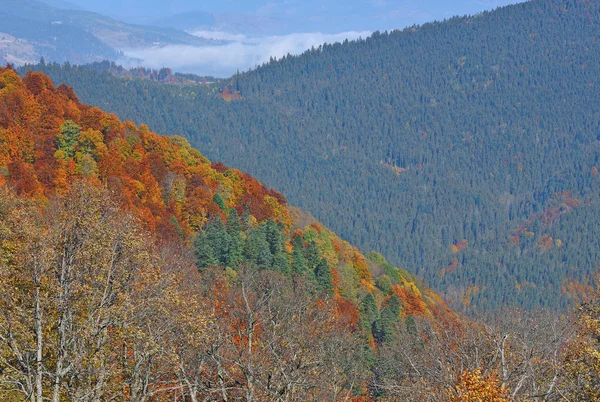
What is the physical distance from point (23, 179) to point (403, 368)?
35185 mm

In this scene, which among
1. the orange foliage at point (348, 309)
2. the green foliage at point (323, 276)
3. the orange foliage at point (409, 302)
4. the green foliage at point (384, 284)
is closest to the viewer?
the orange foliage at point (348, 309)

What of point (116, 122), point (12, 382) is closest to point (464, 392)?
point (12, 382)

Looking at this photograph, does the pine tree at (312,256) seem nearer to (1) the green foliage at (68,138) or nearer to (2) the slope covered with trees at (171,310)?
(2) the slope covered with trees at (171,310)

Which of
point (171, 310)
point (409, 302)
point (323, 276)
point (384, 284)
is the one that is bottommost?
point (409, 302)

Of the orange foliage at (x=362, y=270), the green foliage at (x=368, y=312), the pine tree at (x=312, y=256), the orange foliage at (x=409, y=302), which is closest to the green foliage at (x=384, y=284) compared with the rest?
the orange foliage at (x=409, y=302)

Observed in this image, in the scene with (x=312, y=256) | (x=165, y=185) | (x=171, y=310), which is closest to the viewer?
(x=171, y=310)

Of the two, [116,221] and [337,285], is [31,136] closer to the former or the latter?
[337,285]

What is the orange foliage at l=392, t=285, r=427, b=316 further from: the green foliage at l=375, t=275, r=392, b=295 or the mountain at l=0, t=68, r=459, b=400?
the green foliage at l=375, t=275, r=392, b=295

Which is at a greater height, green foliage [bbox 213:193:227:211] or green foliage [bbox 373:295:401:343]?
green foliage [bbox 213:193:227:211]

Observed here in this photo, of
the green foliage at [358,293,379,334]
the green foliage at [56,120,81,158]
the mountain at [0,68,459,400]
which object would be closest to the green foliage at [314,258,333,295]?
the mountain at [0,68,459,400]

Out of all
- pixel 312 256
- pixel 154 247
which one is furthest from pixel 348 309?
pixel 154 247

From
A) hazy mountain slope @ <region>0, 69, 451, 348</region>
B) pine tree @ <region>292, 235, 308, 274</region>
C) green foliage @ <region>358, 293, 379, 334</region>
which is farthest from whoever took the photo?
pine tree @ <region>292, 235, 308, 274</region>

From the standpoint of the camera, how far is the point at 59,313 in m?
21.0

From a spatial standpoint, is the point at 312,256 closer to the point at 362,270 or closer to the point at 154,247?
the point at 362,270
